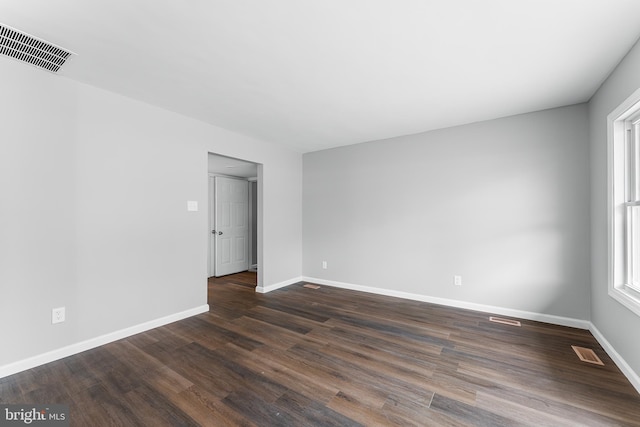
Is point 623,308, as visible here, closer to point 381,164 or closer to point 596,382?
point 596,382

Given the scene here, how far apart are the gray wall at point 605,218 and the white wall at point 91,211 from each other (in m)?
4.04

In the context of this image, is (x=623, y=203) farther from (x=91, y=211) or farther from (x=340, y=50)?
(x=91, y=211)

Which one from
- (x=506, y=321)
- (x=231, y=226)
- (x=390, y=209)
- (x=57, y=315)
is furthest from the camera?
(x=231, y=226)

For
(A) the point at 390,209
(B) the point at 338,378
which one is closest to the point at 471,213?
(A) the point at 390,209

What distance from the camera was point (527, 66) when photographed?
2197 millimetres

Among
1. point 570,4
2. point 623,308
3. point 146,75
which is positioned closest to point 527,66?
point 570,4

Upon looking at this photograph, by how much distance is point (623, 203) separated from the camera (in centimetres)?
225

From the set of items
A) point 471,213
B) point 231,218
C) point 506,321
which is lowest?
point 506,321

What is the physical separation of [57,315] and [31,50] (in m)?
2.12

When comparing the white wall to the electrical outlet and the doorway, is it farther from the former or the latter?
the doorway

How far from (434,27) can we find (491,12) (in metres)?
0.32

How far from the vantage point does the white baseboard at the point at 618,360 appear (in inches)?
75.7

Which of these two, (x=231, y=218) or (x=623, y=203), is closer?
(x=623, y=203)

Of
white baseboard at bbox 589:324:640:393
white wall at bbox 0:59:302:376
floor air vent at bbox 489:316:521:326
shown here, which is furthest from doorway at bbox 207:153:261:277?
white baseboard at bbox 589:324:640:393
